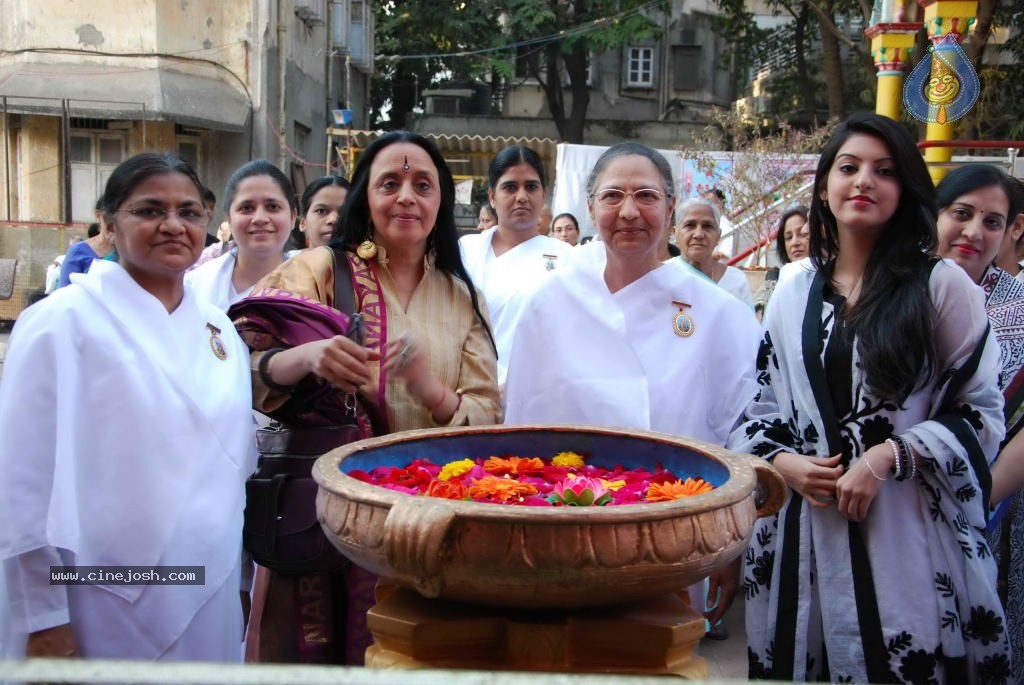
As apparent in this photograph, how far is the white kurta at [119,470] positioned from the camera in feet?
6.50

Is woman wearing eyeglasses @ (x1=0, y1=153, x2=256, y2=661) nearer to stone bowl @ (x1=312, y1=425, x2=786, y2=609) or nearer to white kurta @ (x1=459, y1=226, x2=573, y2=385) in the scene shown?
stone bowl @ (x1=312, y1=425, x2=786, y2=609)

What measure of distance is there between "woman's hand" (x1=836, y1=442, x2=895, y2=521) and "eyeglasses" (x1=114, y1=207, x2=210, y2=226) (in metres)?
1.70

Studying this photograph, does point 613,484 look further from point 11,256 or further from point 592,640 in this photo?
point 11,256

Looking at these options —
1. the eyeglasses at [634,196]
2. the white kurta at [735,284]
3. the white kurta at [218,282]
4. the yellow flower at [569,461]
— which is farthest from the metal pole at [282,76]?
the yellow flower at [569,461]

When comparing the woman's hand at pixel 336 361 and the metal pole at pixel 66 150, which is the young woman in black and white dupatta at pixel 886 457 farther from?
the metal pole at pixel 66 150

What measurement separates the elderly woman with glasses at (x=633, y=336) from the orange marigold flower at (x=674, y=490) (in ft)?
2.95

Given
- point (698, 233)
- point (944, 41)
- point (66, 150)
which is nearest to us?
point (698, 233)

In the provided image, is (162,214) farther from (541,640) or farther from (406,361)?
(541,640)

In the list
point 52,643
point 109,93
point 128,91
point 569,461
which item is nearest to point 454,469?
point 569,461

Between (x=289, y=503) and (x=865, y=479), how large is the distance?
135 cm

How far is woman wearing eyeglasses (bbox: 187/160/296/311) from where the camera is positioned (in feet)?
11.7

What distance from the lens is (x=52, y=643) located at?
1968 mm

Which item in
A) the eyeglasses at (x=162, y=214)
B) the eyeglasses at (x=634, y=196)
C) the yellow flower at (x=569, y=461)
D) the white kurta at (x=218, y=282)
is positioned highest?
the eyeglasses at (x=634, y=196)

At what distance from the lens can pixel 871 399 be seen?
2.15 m
